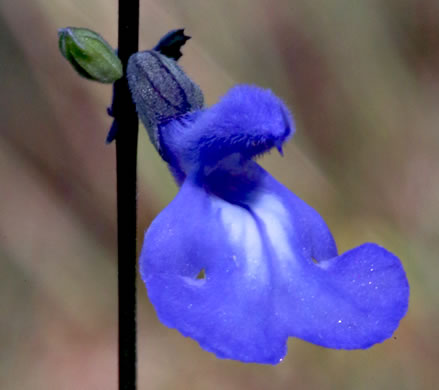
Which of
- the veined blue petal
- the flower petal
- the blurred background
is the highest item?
the flower petal

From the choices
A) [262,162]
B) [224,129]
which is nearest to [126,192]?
[224,129]

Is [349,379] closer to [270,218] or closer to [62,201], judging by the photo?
[62,201]

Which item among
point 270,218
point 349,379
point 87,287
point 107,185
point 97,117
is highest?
point 270,218

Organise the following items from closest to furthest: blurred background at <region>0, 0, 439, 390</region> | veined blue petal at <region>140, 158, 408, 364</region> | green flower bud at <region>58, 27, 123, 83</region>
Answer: veined blue petal at <region>140, 158, 408, 364</region>, green flower bud at <region>58, 27, 123, 83</region>, blurred background at <region>0, 0, 439, 390</region>

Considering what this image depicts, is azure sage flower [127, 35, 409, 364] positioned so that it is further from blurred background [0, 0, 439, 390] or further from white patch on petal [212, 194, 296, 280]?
blurred background [0, 0, 439, 390]

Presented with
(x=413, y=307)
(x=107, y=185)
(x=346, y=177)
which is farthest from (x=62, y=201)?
(x=413, y=307)

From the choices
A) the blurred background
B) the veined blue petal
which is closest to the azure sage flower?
the veined blue petal
